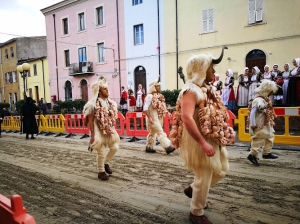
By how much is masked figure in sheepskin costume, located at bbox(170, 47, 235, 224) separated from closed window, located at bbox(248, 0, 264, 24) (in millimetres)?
16365

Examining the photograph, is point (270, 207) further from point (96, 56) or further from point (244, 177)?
point (96, 56)

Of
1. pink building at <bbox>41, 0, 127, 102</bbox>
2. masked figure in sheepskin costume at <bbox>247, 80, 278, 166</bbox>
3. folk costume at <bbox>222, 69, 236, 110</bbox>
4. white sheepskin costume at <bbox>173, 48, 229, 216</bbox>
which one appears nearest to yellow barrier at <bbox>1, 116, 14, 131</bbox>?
pink building at <bbox>41, 0, 127, 102</bbox>

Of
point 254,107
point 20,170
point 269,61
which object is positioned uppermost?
point 269,61

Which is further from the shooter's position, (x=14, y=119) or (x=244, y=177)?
(x=14, y=119)

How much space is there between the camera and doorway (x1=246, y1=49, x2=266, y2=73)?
A: 16.7 m

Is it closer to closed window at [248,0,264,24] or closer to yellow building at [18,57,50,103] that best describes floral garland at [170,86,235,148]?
closed window at [248,0,264,24]

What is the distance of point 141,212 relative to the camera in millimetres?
3264

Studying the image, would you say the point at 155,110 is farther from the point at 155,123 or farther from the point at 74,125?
the point at 74,125

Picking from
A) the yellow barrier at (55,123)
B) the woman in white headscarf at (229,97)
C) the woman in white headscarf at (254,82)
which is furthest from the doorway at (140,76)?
the woman in white headscarf at (254,82)

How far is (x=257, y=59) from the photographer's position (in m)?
16.9

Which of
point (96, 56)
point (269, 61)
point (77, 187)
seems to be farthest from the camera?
point (96, 56)

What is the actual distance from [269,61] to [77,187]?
52.7 ft

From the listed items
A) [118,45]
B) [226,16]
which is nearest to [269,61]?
[226,16]

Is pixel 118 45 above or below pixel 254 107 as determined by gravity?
above
